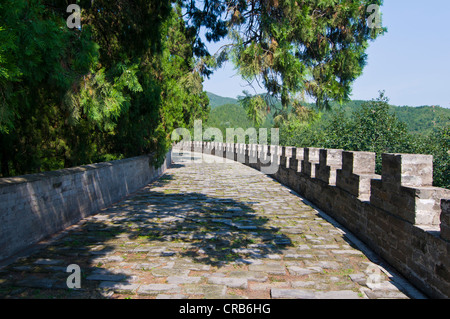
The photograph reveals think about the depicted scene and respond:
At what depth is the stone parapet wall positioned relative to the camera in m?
A: 4.45

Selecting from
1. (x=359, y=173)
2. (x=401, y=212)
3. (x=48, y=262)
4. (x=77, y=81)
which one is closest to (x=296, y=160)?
(x=359, y=173)

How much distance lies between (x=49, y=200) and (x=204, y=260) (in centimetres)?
290

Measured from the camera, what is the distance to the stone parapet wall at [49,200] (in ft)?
14.6

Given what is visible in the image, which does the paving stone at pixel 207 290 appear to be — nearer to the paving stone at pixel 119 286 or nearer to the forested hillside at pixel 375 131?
the paving stone at pixel 119 286

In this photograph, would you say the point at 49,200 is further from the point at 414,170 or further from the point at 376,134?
the point at 376,134

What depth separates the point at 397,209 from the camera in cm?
440

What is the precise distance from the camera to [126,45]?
766cm

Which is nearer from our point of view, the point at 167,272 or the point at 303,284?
the point at 303,284

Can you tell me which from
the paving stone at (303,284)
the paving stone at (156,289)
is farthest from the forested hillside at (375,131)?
the paving stone at (156,289)

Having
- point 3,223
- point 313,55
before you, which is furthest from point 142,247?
point 313,55

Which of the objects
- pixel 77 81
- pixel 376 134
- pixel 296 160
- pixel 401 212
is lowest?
pixel 401 212

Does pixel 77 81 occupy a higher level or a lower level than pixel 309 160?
higher

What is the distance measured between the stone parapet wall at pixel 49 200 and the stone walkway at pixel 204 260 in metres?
0.27
